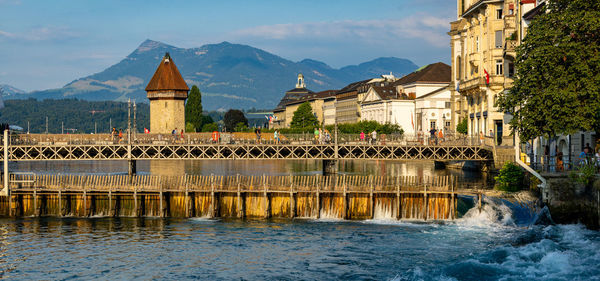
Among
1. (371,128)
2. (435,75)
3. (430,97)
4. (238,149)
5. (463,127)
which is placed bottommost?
(238,149)

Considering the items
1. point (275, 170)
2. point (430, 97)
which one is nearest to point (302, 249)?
point (275, 170)

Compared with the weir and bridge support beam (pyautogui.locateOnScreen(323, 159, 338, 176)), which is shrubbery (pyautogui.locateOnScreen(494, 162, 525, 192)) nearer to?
the weir

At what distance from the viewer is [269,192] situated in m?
56.2

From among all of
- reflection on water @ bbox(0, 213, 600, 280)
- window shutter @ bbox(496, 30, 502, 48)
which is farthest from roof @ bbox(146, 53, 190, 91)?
reflection on water @ bbox(0, 213, 600, 280)

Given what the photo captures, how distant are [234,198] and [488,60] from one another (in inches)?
1901

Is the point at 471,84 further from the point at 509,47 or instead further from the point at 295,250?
the point at 295,250

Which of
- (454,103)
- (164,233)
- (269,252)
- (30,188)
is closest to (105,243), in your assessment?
(164,233)

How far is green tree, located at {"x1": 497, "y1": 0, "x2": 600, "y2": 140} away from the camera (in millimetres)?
49688

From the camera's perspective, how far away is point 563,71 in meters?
51.0

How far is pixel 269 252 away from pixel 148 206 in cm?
1666

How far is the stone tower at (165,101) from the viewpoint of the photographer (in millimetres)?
148000

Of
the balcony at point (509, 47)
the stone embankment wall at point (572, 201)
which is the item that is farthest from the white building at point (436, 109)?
the stone embankment wall at point (572, 201)

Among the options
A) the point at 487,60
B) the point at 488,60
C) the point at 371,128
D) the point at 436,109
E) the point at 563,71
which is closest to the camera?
the point at 563,71

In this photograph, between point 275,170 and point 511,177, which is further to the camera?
point 275,170
